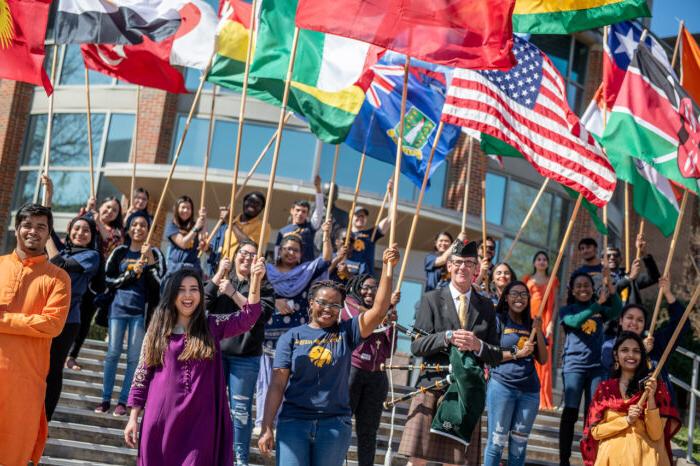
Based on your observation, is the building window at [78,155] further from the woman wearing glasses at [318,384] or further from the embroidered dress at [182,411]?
the embroidered dress at [182,411]

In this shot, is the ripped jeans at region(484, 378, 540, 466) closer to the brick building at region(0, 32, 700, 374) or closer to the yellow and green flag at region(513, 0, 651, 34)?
the yellow and green flag at region(513, 0, 651, 34)

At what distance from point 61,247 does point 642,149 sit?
579 cm

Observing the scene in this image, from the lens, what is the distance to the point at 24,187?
21656 millimetres

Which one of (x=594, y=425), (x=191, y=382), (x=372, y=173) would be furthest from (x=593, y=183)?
(x=372, y=173)

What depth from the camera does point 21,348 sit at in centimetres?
668

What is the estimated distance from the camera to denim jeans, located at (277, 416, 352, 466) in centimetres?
616

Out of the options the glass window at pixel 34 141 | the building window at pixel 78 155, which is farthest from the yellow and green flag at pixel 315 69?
the glass window at pixel 34 141

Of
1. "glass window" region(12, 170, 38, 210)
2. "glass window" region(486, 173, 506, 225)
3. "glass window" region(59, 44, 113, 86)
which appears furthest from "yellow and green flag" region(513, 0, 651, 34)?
Answer: "glass window" region(12, 170, 38, 210)

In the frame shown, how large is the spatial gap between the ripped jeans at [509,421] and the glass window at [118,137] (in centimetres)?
1388

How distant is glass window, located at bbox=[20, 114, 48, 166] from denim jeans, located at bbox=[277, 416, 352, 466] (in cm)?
1712

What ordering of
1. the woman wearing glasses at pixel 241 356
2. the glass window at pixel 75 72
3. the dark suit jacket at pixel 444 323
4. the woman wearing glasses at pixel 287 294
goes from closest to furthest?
the dark suit jacket at pixel 444 323
the woman wearing glasses at pixel 241 356
the woman wearing glasses at pixel 287 294
the glass window at pixel 75 72

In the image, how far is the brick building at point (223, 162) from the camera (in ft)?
61.4

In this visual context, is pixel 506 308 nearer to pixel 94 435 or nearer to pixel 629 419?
pixel 629 419

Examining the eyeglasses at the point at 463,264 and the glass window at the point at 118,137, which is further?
the glass window at the point at 118,137
